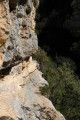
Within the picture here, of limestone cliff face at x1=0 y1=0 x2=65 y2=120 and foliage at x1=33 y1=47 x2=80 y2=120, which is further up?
limestone cliff face at x1=0 y1=0 x2=65 y2=120

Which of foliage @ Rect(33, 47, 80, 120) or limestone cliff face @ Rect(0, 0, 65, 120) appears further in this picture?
foliage @ Rect(33, 47, 80, 120)

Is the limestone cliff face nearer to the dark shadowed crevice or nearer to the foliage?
the dark shadowed crevice

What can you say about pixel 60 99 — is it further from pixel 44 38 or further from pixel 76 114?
pixel 44 38

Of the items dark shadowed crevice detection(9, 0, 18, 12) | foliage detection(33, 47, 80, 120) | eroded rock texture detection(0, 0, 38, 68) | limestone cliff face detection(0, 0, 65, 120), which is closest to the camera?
eroded rock texture detection(0, 0, 38, 68)

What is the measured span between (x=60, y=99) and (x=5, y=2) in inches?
511

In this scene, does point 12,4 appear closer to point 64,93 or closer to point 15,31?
point 15,31

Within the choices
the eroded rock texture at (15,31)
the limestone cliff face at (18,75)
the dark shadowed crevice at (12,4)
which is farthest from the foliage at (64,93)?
the dark shadowed crevice at (12,4)

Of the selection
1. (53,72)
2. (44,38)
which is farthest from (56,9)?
(53,72)

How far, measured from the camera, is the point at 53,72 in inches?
871

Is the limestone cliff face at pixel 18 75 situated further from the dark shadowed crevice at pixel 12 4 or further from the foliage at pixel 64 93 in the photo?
the foliage at pixel 64 93

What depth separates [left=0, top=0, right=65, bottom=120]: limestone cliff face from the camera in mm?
7672

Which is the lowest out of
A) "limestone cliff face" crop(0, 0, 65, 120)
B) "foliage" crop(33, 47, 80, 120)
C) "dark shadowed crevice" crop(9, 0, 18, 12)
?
"foliage" crop(33, 47, 80, 120)

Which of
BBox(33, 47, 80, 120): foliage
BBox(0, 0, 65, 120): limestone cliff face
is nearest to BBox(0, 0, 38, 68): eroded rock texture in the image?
BBox(0, 0, 65, 120): limestone cliff face

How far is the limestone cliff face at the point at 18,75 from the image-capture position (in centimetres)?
767
